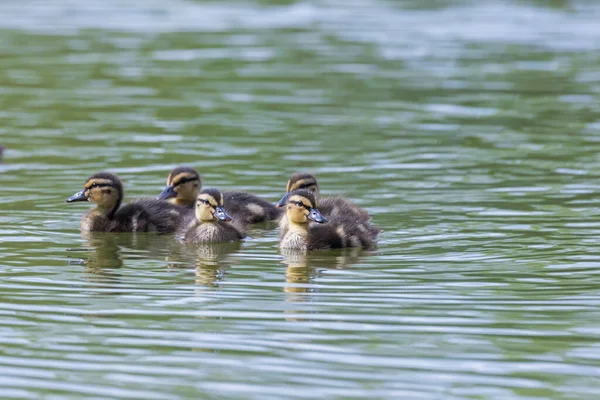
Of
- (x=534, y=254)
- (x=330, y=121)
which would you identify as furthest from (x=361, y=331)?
(x=330, y=121)

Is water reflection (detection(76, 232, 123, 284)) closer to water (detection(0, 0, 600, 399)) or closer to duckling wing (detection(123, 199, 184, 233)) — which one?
water (detection(0, 0, 600, 399))

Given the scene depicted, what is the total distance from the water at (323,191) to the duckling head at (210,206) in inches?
10.1

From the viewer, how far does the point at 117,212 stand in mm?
8680

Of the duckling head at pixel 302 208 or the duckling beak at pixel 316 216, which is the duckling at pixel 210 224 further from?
the duckling beak at pixel 316 216

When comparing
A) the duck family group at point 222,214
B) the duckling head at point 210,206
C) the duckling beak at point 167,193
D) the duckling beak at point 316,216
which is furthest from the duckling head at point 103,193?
the duckling beak at point 316,216

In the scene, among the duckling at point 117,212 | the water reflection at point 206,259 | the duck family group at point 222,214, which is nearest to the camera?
the water reflection at point 206,259

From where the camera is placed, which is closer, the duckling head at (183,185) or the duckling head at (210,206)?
the duckling head at (210,206)

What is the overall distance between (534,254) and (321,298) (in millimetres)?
1605

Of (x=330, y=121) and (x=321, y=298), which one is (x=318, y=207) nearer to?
(x=321, y=298)

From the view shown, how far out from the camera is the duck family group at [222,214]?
795cm

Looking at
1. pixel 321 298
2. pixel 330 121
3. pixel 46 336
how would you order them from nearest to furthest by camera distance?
1. pixel 46 336
2. pixel 321 298
3. pixel 330 121

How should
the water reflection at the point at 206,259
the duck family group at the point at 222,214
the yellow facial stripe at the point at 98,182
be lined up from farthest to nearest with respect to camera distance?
1. the yellow facial stripe at the point at 98,182
2. the duck family group at the point at 222,214
3. the water reflection at the point at 206,259

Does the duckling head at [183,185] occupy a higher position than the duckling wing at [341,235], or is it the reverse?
the duckling head at [183,185]

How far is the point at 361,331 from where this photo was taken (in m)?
5.83
